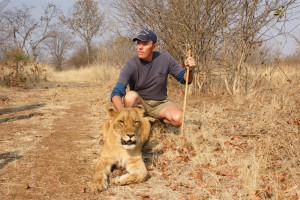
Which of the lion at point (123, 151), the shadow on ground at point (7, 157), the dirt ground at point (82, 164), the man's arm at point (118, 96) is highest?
the man's arm at point (118, 96)

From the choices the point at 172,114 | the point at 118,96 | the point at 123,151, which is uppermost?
the point at 118,96

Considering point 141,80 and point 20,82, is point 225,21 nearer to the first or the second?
point 141,80

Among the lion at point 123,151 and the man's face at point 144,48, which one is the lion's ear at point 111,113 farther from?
the man's face at point 144,48

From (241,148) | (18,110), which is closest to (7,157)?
(241,148)

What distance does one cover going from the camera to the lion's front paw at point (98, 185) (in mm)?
3222

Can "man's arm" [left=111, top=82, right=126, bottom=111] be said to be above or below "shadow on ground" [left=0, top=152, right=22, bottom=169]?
above

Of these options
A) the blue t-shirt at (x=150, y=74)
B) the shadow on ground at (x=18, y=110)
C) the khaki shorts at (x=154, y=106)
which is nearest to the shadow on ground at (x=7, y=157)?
the blue t-shirt at (x=150, y=74)

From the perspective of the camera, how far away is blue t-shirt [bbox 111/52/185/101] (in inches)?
195

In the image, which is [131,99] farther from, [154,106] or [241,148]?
[241,148]

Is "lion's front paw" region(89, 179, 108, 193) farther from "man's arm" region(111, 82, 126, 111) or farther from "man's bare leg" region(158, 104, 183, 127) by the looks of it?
"man's bare leg" region(158, 104, 183, 127)

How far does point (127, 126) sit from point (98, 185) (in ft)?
2.20

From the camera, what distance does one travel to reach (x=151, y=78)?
5.06m

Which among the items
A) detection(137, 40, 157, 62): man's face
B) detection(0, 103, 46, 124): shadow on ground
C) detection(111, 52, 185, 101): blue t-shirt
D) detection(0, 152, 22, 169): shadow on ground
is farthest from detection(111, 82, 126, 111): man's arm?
detection(0, 103, 46, 124): shadow on ground

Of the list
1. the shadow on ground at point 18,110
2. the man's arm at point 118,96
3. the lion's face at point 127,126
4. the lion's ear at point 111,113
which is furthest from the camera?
the shadow on ground at point 18,110
